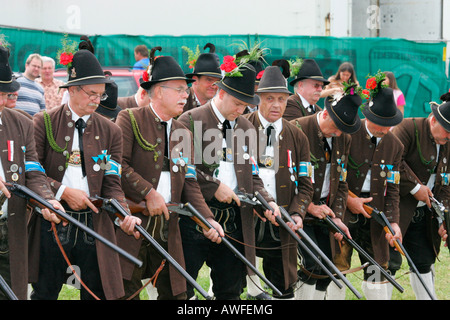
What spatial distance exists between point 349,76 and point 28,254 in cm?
702

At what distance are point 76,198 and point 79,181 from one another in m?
0.21

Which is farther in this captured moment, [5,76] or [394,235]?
[394,235]

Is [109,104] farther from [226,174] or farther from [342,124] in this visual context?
[342,124]

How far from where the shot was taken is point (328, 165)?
23.7 ft

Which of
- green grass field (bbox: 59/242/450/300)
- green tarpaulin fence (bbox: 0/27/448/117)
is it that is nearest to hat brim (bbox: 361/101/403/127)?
green grass field (bbox: 59/242/450/300)

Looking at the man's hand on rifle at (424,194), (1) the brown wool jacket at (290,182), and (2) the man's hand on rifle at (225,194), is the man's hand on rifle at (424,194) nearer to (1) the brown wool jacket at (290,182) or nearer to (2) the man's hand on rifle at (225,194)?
A: (1) the brown wool jacket at (290,182)

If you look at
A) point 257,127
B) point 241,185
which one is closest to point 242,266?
point 241,185

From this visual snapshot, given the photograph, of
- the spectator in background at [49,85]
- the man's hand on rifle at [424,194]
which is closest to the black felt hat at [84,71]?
the man's hand on rifle at [424,194]

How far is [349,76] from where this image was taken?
11336 mm

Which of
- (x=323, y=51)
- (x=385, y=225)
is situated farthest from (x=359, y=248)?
(x=323, y=51)

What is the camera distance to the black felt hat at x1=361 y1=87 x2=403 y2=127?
7.37 m

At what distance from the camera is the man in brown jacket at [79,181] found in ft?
Result: 18.3

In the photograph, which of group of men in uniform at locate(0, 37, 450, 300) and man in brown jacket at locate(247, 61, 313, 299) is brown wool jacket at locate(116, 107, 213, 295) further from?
man in brown jacket at locate(247, 61, 313, 299)
